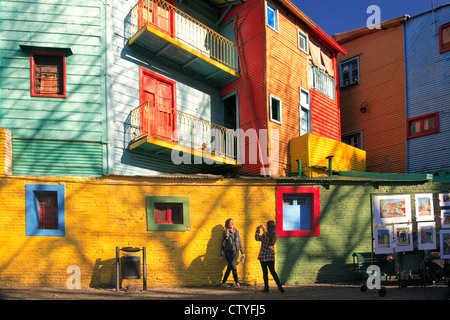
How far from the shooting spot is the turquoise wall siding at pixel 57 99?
10281 mm

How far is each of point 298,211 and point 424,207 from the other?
3449 millimetres

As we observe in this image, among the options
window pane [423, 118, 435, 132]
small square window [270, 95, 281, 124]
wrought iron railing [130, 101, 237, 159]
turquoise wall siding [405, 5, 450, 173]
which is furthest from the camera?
window pane [423, 118, 435, 132]

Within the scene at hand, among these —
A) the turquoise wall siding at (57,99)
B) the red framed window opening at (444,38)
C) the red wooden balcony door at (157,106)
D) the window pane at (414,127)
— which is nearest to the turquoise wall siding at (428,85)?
the red framed window opening at (444,38)

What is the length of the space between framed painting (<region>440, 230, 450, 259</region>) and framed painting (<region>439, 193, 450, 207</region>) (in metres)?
0.68

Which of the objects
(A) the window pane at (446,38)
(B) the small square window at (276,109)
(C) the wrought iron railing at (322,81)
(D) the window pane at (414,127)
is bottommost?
(D) the window pane at (414,127)

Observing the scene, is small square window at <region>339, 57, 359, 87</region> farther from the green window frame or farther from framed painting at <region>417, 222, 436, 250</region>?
the green window frame

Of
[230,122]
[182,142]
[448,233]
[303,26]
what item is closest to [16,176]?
[182,142]

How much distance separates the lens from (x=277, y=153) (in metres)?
14.3

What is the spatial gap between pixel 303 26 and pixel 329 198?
9.36 metres

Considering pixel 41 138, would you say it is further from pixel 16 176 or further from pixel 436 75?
pixel 436 75

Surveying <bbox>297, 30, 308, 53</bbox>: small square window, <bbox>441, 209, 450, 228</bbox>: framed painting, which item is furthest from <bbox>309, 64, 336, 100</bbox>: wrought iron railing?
<bbox>441, 209, 450, 228</bbox>: framed painting

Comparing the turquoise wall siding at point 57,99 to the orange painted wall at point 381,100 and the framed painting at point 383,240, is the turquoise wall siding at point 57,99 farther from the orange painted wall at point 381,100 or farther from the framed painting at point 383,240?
the orange painted wall at point 381,100

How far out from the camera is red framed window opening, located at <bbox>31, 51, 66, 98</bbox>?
10734 millimetres

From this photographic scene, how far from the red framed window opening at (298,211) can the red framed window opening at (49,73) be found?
23.4 ft
